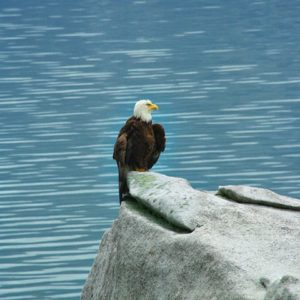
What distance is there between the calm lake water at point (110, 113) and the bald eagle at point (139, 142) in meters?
2.88

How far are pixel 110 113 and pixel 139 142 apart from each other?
543 inches

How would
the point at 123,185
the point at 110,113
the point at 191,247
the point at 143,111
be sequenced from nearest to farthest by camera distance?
the point at 191,247 → the point at 123,185 → the point at 143,111 → the point at 110,113

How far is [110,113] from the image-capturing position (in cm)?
2520

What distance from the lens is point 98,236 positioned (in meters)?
16.7

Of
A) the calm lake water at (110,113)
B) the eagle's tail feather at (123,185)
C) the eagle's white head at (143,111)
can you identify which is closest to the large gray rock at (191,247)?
the eagle's tail feather at (123,185)

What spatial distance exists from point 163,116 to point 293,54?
8.55 m

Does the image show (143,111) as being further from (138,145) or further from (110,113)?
(110,113)

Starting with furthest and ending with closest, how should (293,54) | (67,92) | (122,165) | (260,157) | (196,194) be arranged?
1. (293,54)
2. (67,92)
3. (260,157)
4. (122,165)
5. (196,194)

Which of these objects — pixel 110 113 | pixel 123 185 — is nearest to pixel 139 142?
pixel 123 185

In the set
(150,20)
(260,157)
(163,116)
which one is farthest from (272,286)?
(150,20)

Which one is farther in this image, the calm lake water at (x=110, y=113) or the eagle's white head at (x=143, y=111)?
the calm lake water at (x=110, y=113)

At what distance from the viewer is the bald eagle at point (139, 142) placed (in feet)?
36.8

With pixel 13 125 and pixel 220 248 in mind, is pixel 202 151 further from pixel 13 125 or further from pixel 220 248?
pixel 220 248

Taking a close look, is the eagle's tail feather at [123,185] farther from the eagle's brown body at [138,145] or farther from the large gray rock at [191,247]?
the large gray rock at [191,247]
